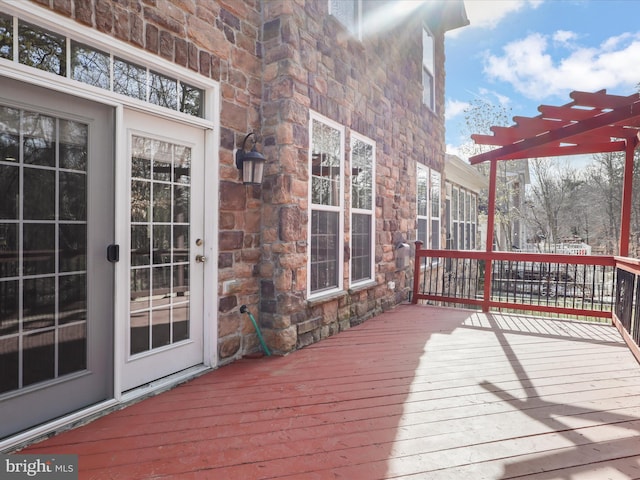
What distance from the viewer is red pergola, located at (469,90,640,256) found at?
3707 mm

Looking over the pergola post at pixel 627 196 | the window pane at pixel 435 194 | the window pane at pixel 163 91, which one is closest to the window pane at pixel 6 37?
the window pane at pixel 163 91

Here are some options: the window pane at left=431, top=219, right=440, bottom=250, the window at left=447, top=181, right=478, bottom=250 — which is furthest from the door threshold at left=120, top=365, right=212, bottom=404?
the window at left=447, top=181, right=478, bottom=250

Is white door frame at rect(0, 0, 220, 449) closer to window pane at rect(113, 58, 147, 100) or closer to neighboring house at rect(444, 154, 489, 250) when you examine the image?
window pane at rect(113, 58, 147, 100)

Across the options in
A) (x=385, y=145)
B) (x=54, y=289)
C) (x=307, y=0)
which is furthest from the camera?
(x=385, y=145)

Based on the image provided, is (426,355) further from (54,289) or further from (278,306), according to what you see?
(54,289)

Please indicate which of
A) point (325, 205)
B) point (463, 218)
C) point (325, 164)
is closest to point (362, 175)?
point (325, 164)

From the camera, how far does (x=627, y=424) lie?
89.4 inches

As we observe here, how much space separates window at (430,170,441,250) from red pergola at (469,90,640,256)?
1992 millimetres

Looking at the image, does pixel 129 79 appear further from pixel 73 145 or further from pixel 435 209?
pixel 435 209

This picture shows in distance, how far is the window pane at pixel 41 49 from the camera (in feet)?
6.59

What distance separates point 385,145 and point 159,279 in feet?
12.4

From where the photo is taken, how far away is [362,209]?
491 cm

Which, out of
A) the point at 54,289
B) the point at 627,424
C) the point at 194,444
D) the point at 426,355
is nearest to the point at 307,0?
the point at 54,289

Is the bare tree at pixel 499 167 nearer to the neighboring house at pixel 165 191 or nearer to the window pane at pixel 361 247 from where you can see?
the window pane at pixel 361 247
